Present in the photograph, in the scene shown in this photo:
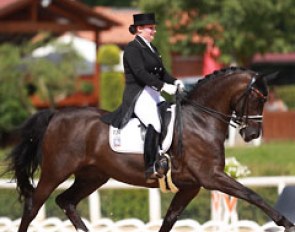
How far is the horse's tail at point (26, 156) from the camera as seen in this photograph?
31.3 feet

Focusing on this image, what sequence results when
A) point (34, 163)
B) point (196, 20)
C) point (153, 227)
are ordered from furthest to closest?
point (196, 20) → point (153, 227) → point (34, 163)

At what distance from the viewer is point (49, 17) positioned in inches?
1059

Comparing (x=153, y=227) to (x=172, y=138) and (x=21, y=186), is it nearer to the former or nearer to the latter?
(x=21, y=186)

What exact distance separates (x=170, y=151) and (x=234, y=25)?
68.0 feet

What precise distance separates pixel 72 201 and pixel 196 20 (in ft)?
69.3

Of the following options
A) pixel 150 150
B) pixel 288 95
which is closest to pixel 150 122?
pixel 150 150

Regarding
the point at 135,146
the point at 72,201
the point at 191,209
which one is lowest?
the point at 191,209

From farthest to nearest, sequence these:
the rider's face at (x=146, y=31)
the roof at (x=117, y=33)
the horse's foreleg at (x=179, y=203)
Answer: the roof at (x=117, y=33) → the horse's foreleg at (x=179, y=203) → the rider's face at (x=146, y=31)

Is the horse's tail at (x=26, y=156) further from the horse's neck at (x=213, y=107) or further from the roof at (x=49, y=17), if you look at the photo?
the roof at (x=49, y=17)

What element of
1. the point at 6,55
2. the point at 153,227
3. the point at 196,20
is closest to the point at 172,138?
the point at 153,227

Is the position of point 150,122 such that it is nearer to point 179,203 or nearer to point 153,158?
point 153,158

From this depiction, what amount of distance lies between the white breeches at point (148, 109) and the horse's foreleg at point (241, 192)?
692mm

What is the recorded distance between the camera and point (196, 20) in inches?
1183

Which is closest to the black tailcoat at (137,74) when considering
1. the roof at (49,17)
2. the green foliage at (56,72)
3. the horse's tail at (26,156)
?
the horse's tail at (26,156)
